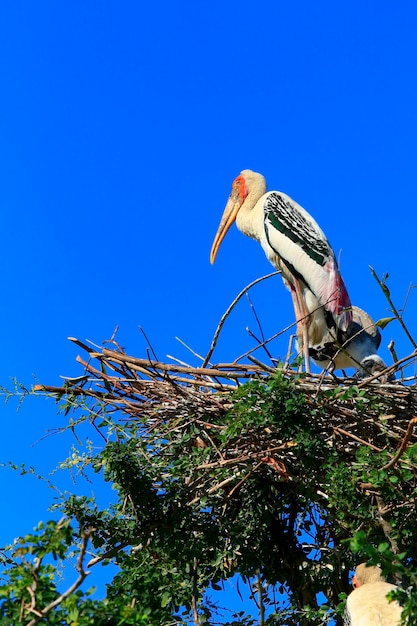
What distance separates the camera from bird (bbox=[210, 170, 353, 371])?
7551 mm

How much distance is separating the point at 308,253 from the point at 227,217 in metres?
1.47

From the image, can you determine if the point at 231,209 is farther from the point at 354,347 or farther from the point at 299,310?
the point at 354,347

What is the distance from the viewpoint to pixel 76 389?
592cm

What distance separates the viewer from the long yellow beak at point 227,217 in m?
8.91

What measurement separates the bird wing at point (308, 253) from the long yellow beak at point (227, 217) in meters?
0.85

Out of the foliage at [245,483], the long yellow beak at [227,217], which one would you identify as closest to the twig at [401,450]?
the foliage at [245,483]

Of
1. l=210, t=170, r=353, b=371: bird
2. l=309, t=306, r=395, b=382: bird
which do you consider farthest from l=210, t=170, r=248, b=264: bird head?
l=309, t=306, r=395, b=382: bird

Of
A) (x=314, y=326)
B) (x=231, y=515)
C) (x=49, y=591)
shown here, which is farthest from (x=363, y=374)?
(x=49, y=591)

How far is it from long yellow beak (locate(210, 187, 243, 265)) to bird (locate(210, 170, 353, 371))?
1.60 ft

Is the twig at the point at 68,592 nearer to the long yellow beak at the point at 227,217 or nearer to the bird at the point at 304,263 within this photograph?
the bird at the point at 304,263

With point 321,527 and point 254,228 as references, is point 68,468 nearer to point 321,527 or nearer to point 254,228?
point 321,527

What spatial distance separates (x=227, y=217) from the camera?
8.98 metres

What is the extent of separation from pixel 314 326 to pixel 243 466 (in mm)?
2606

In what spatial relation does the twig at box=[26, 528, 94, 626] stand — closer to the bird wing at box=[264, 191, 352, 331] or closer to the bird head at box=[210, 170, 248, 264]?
the bird wing at box=[264, 191, 352, 331]
